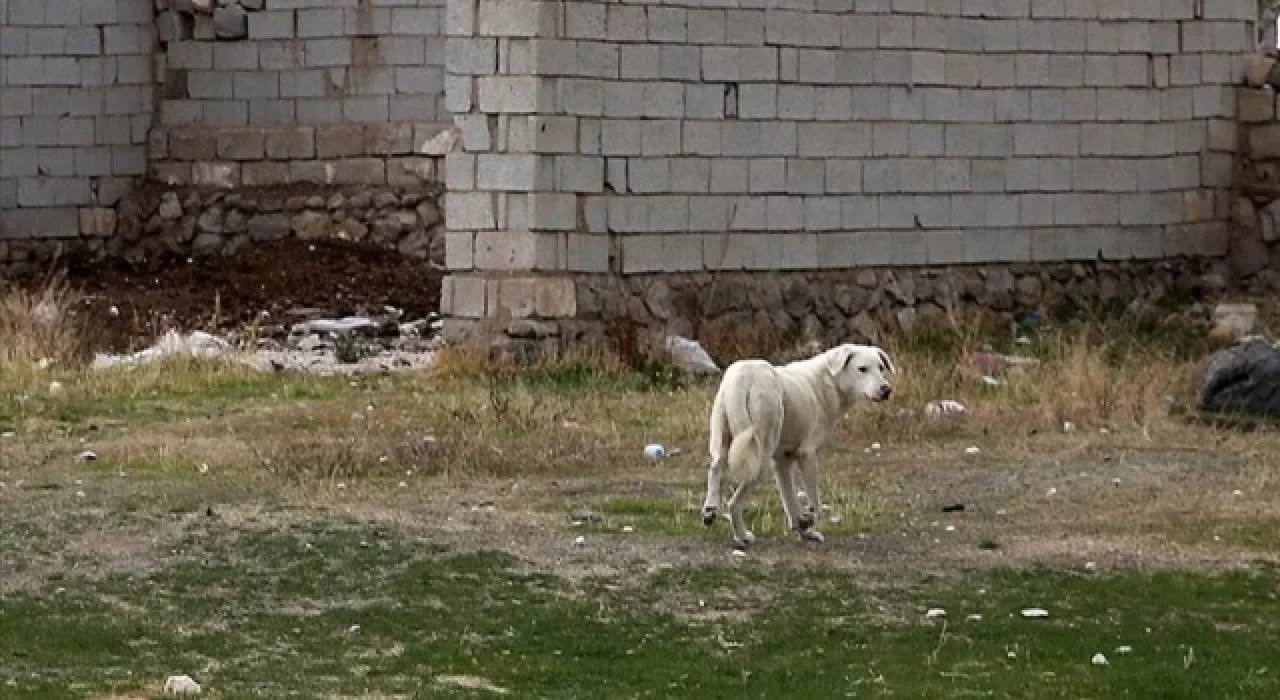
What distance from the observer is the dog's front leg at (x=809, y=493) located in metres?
12.5

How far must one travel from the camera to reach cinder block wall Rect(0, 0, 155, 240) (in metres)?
24.3

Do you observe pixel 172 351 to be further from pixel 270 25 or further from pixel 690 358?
pixel 270 25

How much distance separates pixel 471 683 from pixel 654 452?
5898 mm

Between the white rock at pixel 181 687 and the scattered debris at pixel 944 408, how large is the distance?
8.16m

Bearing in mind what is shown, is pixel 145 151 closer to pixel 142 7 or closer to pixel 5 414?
pixel 142 7

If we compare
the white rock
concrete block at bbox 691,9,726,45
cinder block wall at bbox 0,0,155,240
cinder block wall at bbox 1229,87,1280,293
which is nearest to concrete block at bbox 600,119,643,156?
concrete block at bbox 691,9,726,45

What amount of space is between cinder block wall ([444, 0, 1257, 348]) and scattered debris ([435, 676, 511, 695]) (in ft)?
31.9

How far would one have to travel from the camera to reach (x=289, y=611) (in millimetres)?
11172

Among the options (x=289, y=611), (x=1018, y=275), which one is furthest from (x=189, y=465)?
(x=1018, y=275)

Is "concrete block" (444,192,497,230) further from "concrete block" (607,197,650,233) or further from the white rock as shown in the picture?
the white rock

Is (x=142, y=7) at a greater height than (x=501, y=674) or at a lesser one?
greater

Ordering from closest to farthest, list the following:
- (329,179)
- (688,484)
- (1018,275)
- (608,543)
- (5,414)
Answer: (608,543), (688,484), (5,414), (1018,275), (329,179)

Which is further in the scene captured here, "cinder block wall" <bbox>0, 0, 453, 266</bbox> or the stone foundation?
"cinder block wall" <bbox>0, 0, 453, 266</bbox>

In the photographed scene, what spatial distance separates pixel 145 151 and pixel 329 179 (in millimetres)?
1807
